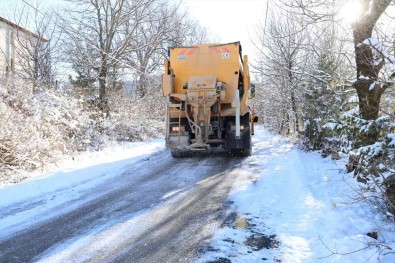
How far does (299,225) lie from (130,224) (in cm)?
225

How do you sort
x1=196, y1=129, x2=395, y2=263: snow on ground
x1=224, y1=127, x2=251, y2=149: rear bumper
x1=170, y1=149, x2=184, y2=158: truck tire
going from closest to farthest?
x1=196, y1=129, x2=395, y2=263: snow on ground < x1=224, y1=127, x2=251, y2=149: rear bumper < x1=170, y1=149, x2=184, y2=158: truck tire

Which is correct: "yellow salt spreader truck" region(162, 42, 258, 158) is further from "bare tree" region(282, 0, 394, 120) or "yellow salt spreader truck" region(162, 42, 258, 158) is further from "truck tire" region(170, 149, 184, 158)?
"bare tree" region(282, 0, 394, 120)

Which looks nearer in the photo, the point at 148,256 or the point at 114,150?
the point at 148,256

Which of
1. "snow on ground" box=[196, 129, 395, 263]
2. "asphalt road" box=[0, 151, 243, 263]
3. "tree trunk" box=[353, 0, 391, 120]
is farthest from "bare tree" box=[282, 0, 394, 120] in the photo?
"asphalt road" box=[0, 151, 243, 263]

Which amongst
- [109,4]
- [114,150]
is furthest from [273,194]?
[109,4]

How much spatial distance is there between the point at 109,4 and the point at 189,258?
1693 cm

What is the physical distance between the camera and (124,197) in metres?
6.43

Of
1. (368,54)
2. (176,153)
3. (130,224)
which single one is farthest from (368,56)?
(176,153)

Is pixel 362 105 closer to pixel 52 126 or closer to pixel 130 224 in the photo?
pixel 130 224

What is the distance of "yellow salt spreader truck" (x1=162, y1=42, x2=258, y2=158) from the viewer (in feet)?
33.1

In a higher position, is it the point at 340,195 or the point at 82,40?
the point at 82,40

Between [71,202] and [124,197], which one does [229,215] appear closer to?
[124,197]

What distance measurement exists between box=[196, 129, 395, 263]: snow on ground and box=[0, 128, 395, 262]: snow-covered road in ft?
0.04

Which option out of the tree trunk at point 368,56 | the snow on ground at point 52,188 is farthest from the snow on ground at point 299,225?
the snow on ground at point 52,188
